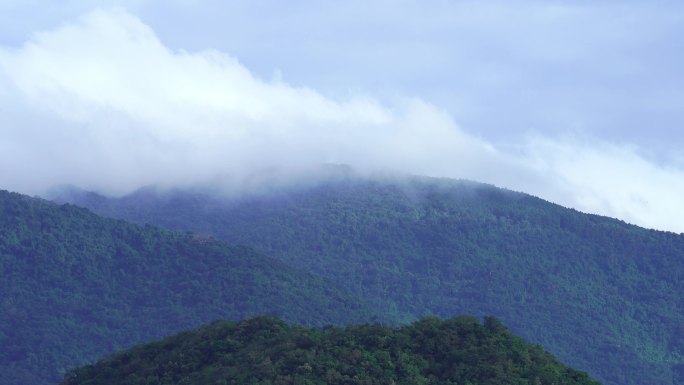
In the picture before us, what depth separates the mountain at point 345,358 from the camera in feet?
182

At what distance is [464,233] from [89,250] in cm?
4140

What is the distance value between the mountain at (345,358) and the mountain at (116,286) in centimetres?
4729

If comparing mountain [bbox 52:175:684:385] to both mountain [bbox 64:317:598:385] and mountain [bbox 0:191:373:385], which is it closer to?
mountain [bbox 0:191:373:385]

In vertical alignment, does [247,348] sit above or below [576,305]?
below

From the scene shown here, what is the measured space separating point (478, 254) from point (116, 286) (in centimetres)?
3987

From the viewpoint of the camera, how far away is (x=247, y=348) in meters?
60.0

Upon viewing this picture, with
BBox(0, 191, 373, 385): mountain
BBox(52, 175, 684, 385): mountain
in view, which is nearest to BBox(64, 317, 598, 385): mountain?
BBox(0, 191, 373, 385): mountain

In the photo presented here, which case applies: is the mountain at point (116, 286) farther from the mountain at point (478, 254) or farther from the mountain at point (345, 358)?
the mountain at point (345, 358)

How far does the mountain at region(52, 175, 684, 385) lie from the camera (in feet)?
434

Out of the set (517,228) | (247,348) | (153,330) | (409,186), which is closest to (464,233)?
(517,228)

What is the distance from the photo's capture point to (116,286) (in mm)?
121812

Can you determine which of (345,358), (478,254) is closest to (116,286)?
(478,254)

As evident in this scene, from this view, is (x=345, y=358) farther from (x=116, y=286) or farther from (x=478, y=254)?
(x=478, y=254)

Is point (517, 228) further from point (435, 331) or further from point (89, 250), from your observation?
point (435, 331)
